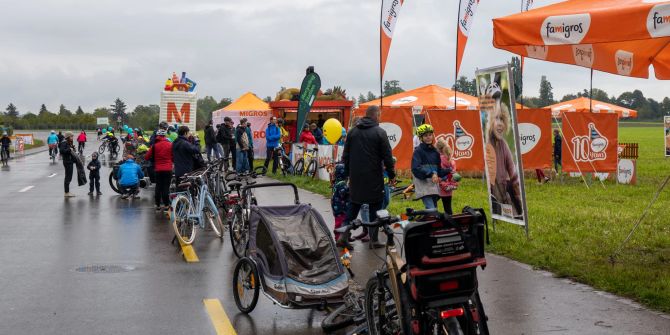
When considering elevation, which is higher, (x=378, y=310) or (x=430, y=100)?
(x=430, y=100)

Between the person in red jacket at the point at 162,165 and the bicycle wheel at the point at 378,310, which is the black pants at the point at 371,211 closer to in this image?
the bicycle wheel at the point at 378,310

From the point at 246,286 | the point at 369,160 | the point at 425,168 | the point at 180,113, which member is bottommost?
the point at 246,286

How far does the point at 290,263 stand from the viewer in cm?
710

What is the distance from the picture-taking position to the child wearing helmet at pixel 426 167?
10.8 metres

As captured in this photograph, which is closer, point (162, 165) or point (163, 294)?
point (163, 294)

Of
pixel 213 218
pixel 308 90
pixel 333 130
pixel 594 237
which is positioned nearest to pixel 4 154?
pixel 308 90

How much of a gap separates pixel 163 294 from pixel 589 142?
54.6 feet

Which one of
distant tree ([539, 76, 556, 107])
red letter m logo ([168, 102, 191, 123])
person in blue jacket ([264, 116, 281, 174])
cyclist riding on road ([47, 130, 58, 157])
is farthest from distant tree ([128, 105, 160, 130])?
person in blue jacket ([264, 116, 281, 174])

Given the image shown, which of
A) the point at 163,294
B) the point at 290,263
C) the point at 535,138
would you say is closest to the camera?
the point at 290,263

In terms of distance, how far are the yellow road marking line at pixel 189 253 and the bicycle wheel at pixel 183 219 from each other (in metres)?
0.08

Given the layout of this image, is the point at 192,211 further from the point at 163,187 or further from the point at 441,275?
the point at 441,275

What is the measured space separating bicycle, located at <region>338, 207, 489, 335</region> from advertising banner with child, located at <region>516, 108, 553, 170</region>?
1712 cm

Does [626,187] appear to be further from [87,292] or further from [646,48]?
[87,292]

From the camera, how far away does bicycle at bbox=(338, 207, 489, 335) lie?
4.89m
